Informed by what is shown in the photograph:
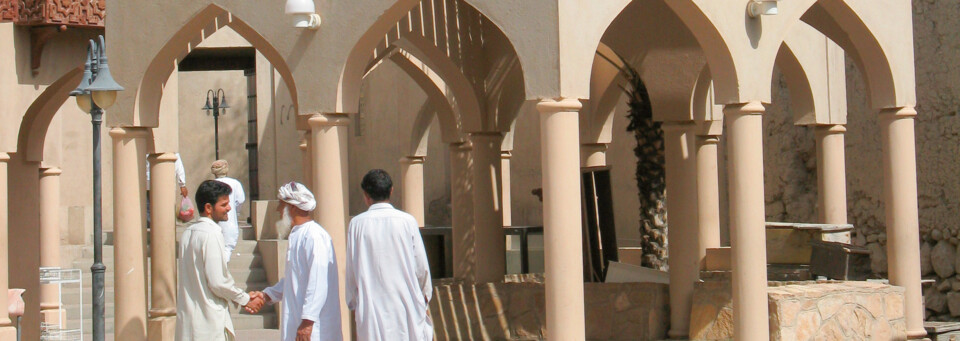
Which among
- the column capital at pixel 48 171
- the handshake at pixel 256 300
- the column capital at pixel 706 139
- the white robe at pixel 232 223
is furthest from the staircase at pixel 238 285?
the handshake at pixel 256 300

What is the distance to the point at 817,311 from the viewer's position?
10875 millimetres

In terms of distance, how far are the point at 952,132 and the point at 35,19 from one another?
1065 cm

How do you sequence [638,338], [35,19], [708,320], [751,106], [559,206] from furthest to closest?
[35,19] < [638,338] < [708,320] < [751,106] < [559,206]

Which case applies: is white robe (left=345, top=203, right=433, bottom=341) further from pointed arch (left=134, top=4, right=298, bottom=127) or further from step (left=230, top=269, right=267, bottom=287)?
step (left=230, top=269, right=267, bottom=287)

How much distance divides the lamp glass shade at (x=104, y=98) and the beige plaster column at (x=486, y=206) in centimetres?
482

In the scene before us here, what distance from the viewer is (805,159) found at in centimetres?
1912

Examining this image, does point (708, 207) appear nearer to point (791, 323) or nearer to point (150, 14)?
point (791, 323)

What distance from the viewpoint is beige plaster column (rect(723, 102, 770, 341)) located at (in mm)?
10281

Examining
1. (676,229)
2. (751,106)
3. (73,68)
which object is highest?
(73,68)

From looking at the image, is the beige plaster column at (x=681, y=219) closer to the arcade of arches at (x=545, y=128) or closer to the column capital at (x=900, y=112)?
the arcade of arches at (x=545, y=128)

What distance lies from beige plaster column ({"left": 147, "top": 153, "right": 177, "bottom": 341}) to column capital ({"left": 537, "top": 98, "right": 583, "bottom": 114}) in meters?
3.95

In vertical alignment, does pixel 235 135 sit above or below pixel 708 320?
above

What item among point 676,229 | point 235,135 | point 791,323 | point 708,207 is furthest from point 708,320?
point 235,135

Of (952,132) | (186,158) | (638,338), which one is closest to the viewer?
(638,338)
